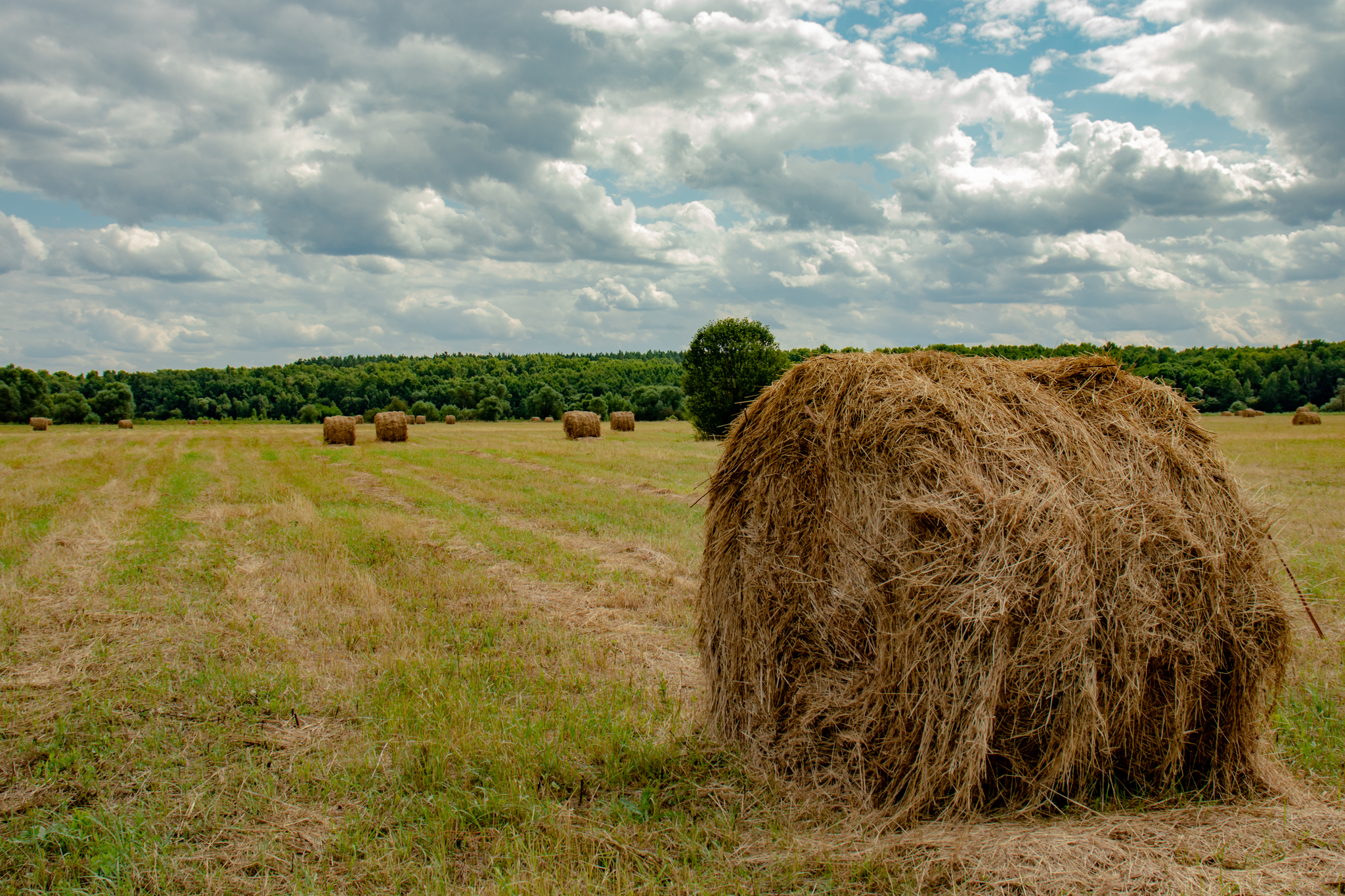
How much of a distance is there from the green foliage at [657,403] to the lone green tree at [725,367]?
41.5 m

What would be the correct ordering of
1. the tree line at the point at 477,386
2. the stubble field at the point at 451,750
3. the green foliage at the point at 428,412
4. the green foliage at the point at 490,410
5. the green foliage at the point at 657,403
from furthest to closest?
the green foliage at the point at 657,403 < the green foliage at the point at 490,410 < the green foliage at the point at 428,412 < the tree line at the point at 477,386 < the stubble field at the point at 451,750

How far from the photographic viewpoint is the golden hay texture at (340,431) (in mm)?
34656

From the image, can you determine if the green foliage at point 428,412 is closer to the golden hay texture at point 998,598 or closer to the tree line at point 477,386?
the tree line at point 477,386

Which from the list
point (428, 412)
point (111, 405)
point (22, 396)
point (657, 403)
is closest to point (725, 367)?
point (657, 403)

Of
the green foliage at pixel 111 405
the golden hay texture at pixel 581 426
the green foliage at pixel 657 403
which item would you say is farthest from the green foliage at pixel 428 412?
the golden hay texture at pixel 581 426

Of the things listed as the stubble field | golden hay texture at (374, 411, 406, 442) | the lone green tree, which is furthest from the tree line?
the stubble field

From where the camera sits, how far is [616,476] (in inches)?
815

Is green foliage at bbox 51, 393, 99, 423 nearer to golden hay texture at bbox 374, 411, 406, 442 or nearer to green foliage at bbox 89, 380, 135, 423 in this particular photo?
green foliage at bbox 89, 380, 135, 423

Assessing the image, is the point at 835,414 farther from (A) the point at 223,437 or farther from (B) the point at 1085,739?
(A) the point at 223,437

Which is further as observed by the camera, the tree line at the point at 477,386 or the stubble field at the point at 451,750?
the tree line at the point at 477,386

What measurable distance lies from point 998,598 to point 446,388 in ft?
308

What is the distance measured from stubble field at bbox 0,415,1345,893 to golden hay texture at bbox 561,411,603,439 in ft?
87.4

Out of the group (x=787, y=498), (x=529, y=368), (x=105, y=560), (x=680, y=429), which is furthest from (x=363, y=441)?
(x=529, y=368)

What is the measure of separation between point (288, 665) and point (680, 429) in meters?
42.0
